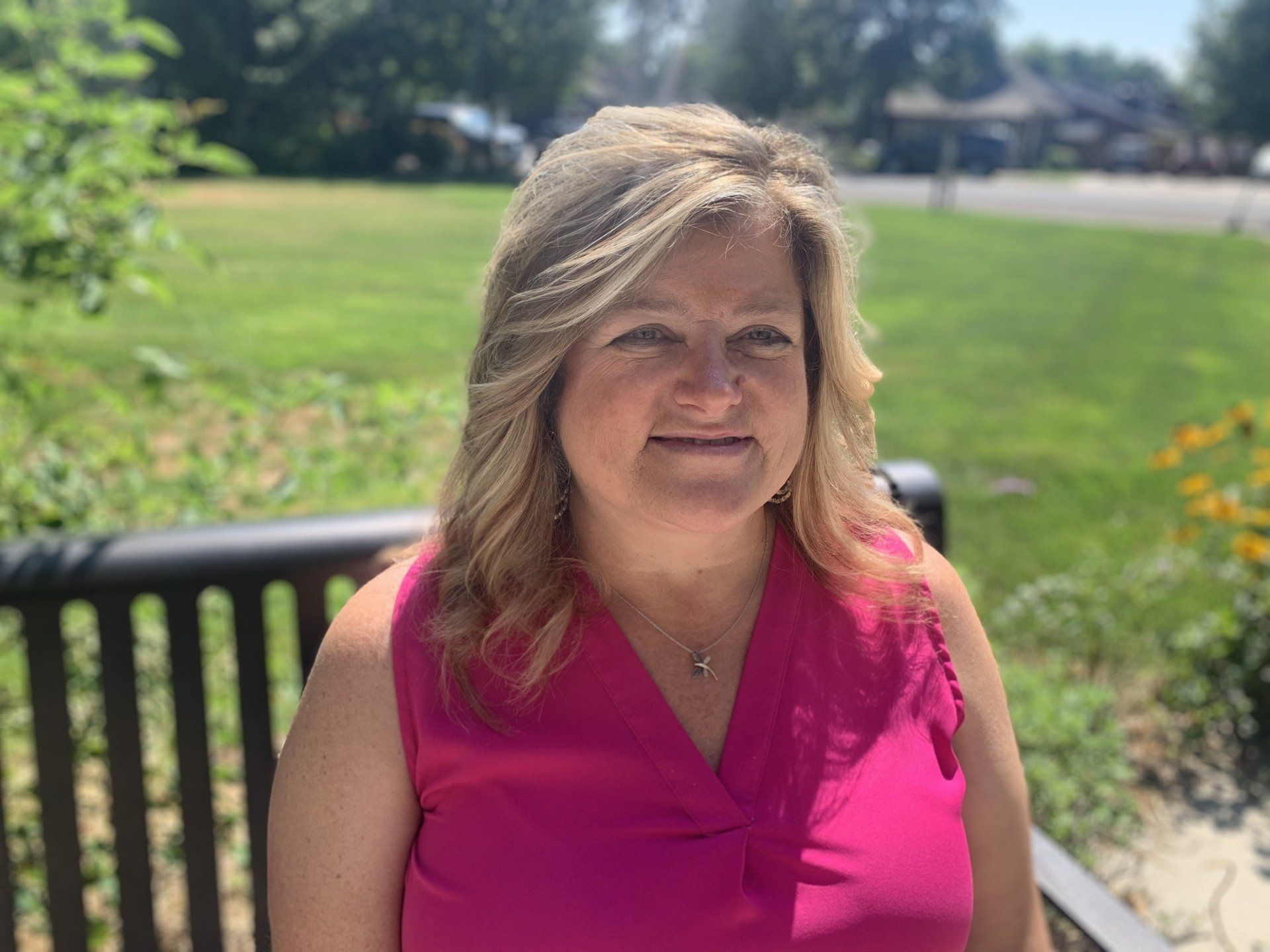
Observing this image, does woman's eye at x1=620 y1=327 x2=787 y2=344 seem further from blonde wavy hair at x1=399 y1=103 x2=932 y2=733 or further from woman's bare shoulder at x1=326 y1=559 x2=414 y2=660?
woman's bare shoulder at x1=326 y1=559 x2=414 y2=660

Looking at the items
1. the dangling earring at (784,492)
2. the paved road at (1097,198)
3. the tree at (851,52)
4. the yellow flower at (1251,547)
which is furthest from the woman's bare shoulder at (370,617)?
the tree at (851,52)

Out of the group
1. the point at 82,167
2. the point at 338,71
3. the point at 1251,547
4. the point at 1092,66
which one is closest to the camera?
the point at 82,167

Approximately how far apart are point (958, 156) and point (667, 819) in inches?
1622

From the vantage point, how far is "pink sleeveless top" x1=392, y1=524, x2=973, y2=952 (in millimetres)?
1421

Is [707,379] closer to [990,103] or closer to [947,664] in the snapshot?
[947,664]

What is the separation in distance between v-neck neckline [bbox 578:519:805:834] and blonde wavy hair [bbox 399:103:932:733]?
0.05 metres

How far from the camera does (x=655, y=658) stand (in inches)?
64.4

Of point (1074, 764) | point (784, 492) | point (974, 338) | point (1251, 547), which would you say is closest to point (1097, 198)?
point (974, 338)

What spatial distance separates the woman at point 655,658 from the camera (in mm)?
1453

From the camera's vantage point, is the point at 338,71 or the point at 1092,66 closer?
the point at 338,71

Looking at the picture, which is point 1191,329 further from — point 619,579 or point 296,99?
point 296,99

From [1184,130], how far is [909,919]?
209 ft

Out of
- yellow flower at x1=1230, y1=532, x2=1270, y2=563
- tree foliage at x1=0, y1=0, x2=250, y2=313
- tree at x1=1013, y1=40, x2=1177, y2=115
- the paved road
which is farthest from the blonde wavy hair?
tree at x1=1013, y1=40, x2=1177, y2=115

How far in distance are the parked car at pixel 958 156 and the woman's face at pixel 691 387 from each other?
39.9m
